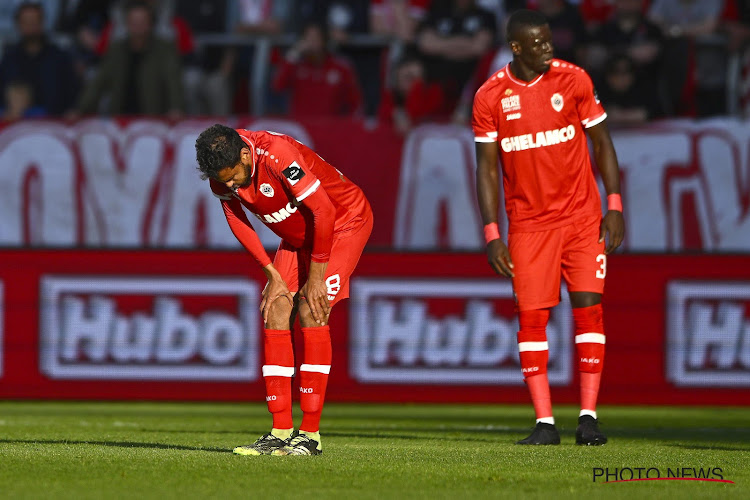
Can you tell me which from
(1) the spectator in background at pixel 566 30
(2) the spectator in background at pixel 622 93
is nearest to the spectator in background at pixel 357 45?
(1) the spectator in background at pixel 566 30

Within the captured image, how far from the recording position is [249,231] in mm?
6922

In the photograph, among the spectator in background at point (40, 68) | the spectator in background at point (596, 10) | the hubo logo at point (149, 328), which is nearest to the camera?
the hubo logo at point (149, 328)

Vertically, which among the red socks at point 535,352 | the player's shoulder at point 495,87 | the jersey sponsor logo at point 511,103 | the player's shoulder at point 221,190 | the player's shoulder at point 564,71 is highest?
the player's shoulder at point 564,71

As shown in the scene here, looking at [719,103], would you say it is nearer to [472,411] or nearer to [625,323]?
[625,323]

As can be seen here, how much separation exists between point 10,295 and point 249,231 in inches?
233

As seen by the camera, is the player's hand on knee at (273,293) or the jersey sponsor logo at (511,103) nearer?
the player's hand on knee at (273,293)

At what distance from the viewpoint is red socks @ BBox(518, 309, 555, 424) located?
7.58m

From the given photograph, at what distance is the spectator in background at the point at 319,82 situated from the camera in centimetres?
1435

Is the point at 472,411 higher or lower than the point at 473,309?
lower

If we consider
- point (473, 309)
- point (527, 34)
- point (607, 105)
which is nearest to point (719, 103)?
point (607, 105)

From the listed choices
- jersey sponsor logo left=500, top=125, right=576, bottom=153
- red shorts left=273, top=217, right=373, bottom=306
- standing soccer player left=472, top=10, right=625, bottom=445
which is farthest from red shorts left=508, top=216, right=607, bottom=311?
red shorts left=273, top=217, right=373, bottom=306

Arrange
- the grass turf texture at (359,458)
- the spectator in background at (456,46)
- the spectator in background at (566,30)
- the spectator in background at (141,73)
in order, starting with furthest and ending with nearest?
the spectator in background at (456,46) → the spectator in background at (141,73) → the spectator in background at (566,30) → the grass turf texture at (359,458)

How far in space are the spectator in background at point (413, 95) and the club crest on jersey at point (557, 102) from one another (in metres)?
6.47

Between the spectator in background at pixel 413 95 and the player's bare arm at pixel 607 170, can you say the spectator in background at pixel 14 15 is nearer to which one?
the spectator in background at pixel 413 95
